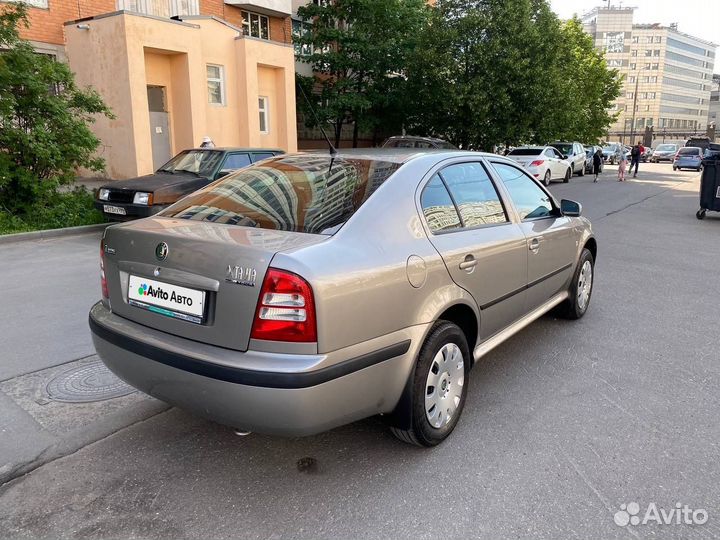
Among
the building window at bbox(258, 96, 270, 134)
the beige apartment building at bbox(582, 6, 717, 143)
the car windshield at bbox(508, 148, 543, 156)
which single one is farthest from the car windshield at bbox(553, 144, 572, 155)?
the beige apartment building at bbox(582, 6, 717, 143)

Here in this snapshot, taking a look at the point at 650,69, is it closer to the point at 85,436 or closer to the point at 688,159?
the point at 688,159

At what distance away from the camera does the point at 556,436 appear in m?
3.30

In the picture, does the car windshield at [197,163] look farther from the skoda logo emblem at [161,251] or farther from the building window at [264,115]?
the building window at [264,115]

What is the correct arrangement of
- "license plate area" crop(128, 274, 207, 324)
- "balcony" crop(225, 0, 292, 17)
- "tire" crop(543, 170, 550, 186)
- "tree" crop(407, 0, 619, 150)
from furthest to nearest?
"tire" crop(543, 170, 550, 186), "tree" crop(407, 0, 619, 150), "balcony" crop(225, 0, 292, 17), "license plate area" crop(128, 274, 207, 324)

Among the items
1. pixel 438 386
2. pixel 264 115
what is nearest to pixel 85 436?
pixel 438 386

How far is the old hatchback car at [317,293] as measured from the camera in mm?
2461

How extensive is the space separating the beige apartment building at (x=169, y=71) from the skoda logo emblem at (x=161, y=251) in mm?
14087

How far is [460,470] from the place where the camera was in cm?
296

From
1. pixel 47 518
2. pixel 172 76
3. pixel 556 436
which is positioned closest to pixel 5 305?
pixel 47 518

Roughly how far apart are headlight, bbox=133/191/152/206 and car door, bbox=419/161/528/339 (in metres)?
6.27

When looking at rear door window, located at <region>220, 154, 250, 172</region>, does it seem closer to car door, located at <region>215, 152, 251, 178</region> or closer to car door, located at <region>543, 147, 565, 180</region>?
car door, located at <region>215, 152, 251, 178</region>

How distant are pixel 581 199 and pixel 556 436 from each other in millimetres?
15548

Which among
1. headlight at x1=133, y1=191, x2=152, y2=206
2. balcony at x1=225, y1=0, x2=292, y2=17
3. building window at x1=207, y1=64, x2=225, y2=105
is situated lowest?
headlight at x1=133, y1=191, x2=152, y2=206

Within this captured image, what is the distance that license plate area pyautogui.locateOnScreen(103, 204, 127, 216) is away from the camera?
889 cm
